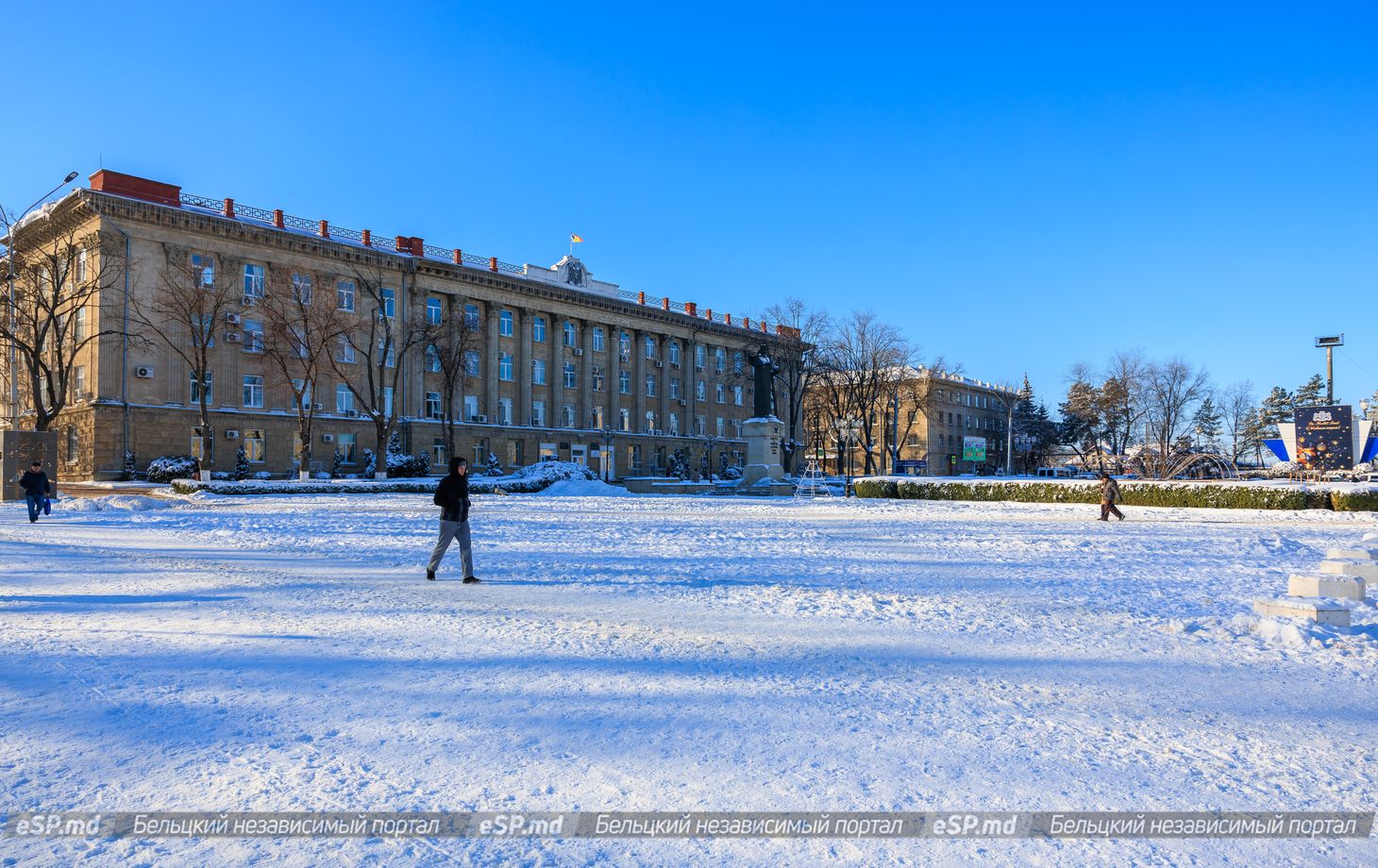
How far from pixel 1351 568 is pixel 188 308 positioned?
145ft

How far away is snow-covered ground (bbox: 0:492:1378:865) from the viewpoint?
3500mm

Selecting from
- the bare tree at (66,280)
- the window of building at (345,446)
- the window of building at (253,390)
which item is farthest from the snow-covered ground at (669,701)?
the window of building at (345,446)

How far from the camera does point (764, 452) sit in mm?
38625

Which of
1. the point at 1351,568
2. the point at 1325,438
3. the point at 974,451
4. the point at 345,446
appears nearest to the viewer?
the point at 1351,568

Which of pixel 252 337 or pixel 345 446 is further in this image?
pixel 345 446

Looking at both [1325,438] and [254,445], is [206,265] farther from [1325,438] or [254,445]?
[1325,438]

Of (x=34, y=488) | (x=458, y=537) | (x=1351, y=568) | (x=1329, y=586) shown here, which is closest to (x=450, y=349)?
(x=34, y=488)

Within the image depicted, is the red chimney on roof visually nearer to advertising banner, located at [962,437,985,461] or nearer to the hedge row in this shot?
the hedge row

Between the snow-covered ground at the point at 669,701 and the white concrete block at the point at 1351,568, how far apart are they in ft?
2.78

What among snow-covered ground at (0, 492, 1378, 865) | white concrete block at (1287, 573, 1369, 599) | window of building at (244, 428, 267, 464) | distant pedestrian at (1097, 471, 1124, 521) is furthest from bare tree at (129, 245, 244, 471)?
white concrete block at (1287, 573, 1369, 599)

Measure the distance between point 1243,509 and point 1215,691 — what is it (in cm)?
2523

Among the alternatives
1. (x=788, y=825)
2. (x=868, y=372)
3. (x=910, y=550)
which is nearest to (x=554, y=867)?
(x=788, y=825)

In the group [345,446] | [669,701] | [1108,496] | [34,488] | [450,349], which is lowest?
[669,701]

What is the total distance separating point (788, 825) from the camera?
3.35m
